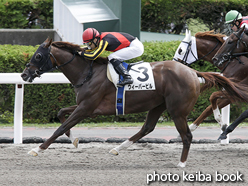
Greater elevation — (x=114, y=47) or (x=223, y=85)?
(x=114, y=47)

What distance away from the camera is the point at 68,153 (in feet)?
18.9

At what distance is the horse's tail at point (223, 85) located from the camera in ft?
17.5

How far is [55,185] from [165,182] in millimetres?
1171

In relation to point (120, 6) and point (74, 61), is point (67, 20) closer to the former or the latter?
point (120, 6)

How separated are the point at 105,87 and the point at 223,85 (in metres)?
1.68

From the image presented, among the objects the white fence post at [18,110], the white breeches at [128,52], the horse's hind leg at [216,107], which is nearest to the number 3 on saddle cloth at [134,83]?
the white breeches at [128,52]

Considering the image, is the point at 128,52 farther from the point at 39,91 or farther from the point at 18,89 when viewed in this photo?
the point at 39,91

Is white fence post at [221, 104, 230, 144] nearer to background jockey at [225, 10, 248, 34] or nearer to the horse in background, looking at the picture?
the horse in background

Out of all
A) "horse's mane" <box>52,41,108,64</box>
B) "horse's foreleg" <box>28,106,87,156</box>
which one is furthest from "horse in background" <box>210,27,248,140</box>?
"horse's foreleg" <box>28,106,87,156</box>

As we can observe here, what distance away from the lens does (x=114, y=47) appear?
17.0 feet

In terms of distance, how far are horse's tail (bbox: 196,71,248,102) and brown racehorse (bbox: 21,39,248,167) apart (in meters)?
0.23

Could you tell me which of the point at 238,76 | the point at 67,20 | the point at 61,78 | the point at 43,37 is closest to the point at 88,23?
the point at 67,20

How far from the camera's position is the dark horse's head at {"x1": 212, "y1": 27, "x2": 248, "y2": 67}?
585 cm

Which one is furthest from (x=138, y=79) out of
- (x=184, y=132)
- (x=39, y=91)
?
(x=39, y=91)
